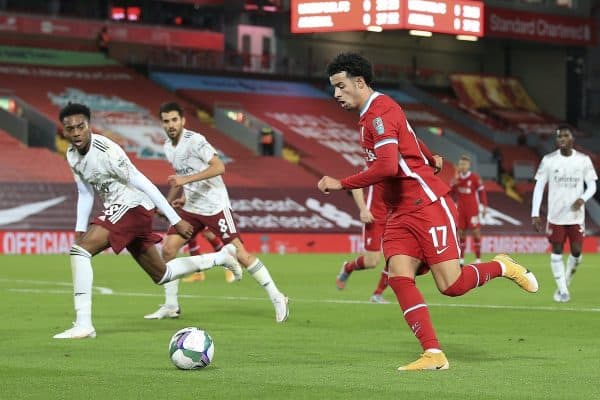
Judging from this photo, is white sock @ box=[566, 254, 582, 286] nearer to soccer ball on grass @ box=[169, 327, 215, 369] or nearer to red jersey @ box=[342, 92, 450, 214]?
red jersey @ box=[342, 92, 450, 214]

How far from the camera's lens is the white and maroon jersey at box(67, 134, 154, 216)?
12695mm

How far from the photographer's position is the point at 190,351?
10070 mm

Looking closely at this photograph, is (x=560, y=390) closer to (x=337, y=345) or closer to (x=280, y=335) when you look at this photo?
(x=337, y=345)

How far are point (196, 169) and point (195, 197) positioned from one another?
46cm

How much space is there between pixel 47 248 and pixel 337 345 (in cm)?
2314

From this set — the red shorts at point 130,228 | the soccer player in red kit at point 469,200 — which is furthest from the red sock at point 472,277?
the soccer player in red kit at point 469,200

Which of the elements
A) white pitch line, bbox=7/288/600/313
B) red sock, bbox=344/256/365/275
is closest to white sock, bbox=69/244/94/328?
white pitch line, bbox=7/288/600/313

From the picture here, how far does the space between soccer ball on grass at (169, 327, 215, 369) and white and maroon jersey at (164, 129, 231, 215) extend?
18.8 ft

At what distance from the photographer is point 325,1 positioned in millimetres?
41281

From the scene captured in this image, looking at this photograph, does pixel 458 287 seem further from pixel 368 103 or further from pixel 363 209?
pixel 363 209

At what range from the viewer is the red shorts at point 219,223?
16156 millimetres

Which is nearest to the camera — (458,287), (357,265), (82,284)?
(458,287)

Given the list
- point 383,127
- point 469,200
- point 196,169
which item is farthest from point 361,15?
point 383,127

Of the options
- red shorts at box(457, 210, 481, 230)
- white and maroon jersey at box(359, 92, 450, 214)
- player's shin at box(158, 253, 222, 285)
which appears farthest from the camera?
red shorts at box(457, 210, 481, 230)
